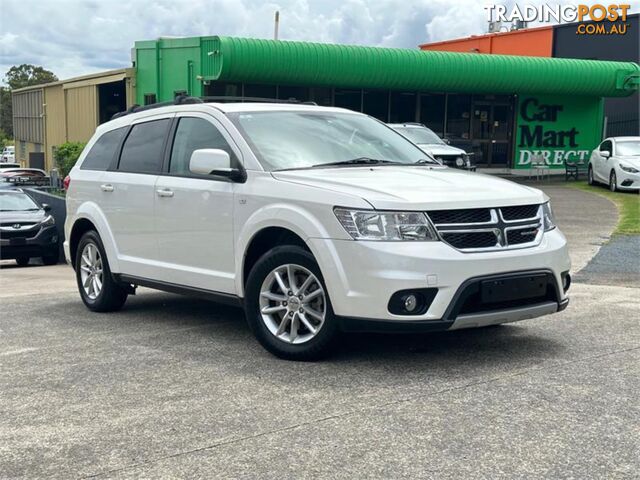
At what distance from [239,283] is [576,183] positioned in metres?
24.3

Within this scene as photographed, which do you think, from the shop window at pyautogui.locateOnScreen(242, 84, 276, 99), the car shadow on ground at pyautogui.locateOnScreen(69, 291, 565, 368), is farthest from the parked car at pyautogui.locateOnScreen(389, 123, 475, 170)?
the car shadow on ground at pyautogui.locateOnScreen(69, 291, 565, 368)

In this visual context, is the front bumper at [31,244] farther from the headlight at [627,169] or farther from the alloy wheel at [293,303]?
the headlight at [627,169]

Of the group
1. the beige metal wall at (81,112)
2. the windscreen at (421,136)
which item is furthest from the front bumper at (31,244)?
the beige metal wall at (81,112)

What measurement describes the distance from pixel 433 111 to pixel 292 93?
6.11 metres

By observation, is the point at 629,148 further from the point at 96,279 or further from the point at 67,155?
the point at 67,155

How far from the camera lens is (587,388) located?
4777mm

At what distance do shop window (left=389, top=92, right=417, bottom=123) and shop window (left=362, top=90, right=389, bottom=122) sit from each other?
22 centimetres

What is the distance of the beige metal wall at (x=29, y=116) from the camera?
155 feet

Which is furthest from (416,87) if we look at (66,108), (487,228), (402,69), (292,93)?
(487,228)

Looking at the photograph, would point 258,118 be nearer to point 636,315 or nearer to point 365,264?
point 365,264

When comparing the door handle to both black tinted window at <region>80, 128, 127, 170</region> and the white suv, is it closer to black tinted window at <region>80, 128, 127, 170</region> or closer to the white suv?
the white suv

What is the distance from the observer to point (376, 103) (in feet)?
98.8

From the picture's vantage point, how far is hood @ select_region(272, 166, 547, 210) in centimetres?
508

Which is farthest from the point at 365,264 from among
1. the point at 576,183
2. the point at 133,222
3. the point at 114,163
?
the point at 576,183
